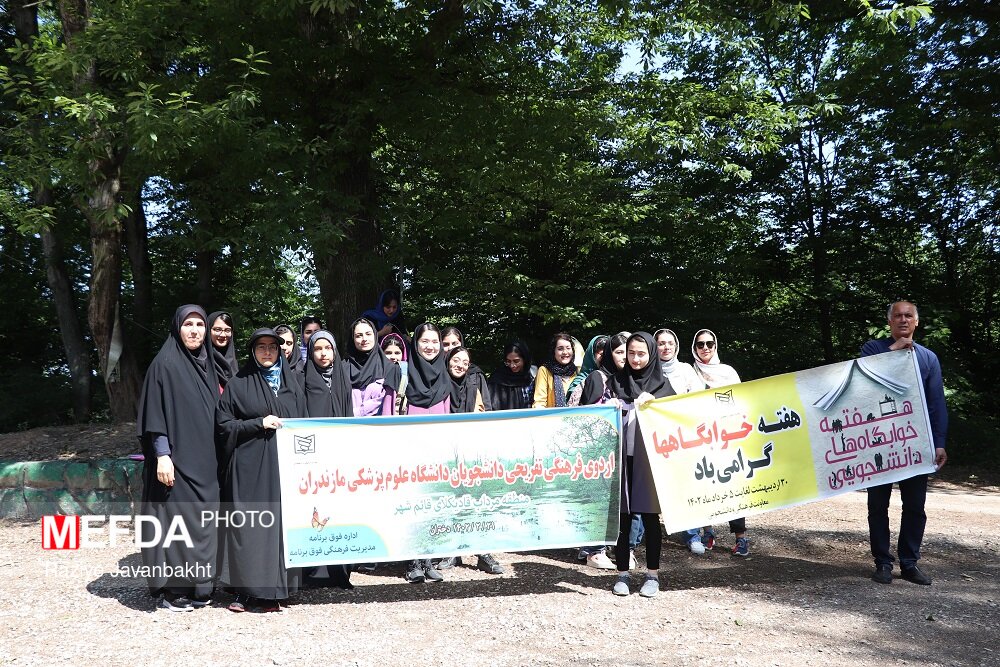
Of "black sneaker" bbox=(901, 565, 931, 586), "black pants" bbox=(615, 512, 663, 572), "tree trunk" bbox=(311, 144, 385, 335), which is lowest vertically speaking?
"black sneaker" bbox=(901, 565, 931, 586)

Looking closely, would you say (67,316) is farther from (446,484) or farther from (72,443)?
(446,484)

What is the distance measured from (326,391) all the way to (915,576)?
453cm

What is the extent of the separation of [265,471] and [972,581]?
5.30 meters

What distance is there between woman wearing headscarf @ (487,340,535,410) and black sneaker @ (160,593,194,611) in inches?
110

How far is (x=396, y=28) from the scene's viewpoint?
10.1 m

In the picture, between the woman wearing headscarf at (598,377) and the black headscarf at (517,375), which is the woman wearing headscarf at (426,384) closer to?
the black headscarf at (517,375)

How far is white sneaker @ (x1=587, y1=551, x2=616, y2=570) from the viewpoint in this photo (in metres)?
6.39

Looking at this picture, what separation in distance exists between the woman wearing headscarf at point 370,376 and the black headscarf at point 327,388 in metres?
0.28

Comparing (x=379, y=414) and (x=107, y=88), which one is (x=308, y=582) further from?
(x=107, y=88)

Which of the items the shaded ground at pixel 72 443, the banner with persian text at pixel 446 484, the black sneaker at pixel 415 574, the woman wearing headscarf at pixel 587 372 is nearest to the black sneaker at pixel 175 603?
the banner with persian text at pixel 446 484

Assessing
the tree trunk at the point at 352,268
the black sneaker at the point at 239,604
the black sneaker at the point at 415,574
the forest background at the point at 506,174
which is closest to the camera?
the black sneaker at the point at 239,604

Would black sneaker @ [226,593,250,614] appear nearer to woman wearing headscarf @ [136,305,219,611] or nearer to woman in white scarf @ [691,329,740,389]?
woman wearing headscarf @ [136,305,219,611]

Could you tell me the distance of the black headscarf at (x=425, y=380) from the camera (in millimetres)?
6117

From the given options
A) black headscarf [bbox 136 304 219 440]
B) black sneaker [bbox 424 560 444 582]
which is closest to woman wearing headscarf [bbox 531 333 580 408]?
black sneaker [bbox 424 560 444 582]
